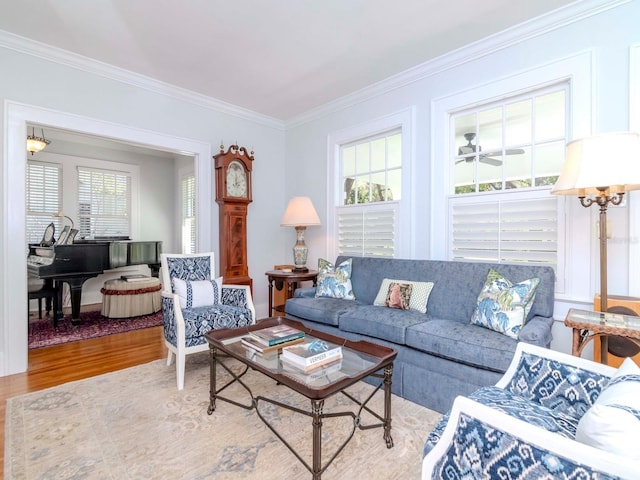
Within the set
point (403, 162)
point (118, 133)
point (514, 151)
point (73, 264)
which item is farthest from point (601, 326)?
point (73, 264)

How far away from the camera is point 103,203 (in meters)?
5.44

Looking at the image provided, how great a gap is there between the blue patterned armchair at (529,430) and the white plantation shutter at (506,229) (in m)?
1.39

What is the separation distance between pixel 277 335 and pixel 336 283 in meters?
1.22

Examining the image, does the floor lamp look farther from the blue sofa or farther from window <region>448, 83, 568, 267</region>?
window <region>448, 83, 568, 267</region>

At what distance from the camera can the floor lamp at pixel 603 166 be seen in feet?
5.50

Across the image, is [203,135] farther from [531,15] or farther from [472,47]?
[531,15]

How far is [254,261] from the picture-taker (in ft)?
14.6

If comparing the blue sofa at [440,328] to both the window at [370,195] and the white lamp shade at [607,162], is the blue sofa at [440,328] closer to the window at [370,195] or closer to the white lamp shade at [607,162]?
the window at [370,195]

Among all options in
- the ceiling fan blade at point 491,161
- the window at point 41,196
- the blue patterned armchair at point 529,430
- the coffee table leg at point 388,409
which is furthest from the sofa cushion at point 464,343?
the window at point 41,196

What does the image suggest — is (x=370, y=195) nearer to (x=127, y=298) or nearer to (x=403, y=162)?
(x=403, y=162)

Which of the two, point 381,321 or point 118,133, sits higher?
point 118,133

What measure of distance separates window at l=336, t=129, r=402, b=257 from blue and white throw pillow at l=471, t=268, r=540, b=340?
131 cm

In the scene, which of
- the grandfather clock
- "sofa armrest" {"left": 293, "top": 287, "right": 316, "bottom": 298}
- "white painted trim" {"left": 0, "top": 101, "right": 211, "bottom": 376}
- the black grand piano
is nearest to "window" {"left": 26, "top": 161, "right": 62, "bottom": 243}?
the black grand piano

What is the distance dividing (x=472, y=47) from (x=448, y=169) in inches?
40.8
